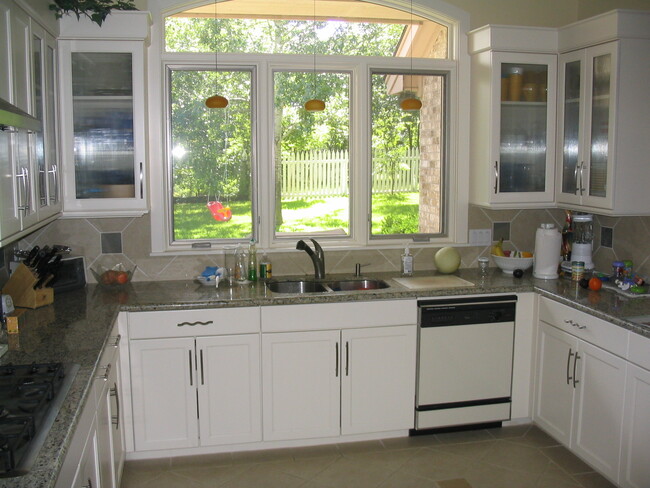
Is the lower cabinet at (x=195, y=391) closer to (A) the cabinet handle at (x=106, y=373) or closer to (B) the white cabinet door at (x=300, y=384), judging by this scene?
(B) the white cabinet door at (x=300, y=384)

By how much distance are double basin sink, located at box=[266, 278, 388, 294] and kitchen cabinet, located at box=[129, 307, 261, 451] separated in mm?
542

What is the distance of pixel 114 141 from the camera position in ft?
11.9

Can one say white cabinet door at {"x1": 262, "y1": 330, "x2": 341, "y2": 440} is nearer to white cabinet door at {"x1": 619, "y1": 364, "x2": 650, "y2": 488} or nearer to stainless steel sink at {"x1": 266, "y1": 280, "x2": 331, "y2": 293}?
stainless steel sink at {"x1": 266, "y1": 280, "x2": 331, "y2": 293}

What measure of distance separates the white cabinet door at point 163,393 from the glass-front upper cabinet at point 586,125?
2401 millimetres

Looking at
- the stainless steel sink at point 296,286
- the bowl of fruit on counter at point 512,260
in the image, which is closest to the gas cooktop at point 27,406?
the stainless steel sink at point 296,286

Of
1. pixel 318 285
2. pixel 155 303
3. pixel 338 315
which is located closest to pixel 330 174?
pixel 318 285

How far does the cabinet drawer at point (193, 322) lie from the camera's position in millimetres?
3445

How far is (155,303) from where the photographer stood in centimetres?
345

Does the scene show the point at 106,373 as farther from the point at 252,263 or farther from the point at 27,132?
the point at 252,263

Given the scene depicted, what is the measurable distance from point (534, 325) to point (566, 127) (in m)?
1.22

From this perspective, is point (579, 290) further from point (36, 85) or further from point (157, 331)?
point (36, 85)

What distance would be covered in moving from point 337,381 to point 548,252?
151 cm

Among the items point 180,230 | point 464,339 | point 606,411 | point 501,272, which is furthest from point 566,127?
point 180,230

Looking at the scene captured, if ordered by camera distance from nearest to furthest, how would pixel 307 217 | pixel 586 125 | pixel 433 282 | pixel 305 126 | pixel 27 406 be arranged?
pixel 27 406 < pixel 586 125 < pixel 433 282 < pixel 305 126 < pixel 307 217
